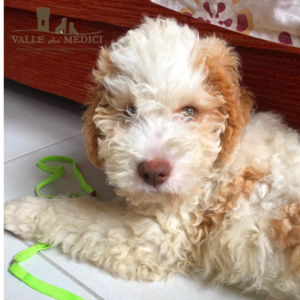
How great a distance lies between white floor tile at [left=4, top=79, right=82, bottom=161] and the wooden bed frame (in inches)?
10.6

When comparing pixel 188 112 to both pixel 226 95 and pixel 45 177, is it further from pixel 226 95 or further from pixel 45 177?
pixel 45 177

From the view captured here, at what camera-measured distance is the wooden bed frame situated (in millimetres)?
1611

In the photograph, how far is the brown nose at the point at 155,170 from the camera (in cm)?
112

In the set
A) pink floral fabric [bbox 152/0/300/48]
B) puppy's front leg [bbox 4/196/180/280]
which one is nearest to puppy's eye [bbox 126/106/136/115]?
puppy's front leg [bbox 4/196/180/280]

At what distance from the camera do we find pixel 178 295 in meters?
1.37

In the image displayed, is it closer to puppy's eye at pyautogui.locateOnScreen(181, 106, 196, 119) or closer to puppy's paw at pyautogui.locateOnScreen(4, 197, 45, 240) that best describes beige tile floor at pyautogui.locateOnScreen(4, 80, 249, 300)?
puppy's paw at pyautogui.locateOnScreen(4, 197, 45, 240)

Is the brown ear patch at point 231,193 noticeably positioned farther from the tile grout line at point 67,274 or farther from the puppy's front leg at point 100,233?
the tile grout line at point 67,274

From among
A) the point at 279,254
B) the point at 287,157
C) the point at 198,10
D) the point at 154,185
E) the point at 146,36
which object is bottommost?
the point at 279,254

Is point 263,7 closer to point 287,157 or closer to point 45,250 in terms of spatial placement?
point 287,157

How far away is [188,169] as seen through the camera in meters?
1.18

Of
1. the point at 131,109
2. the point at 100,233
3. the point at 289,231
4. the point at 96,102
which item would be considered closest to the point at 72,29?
the point at 96,102

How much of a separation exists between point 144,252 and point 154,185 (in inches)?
14.4

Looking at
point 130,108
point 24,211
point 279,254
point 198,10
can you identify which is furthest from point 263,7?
point 24,211

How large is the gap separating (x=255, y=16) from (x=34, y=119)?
7.13 ft
